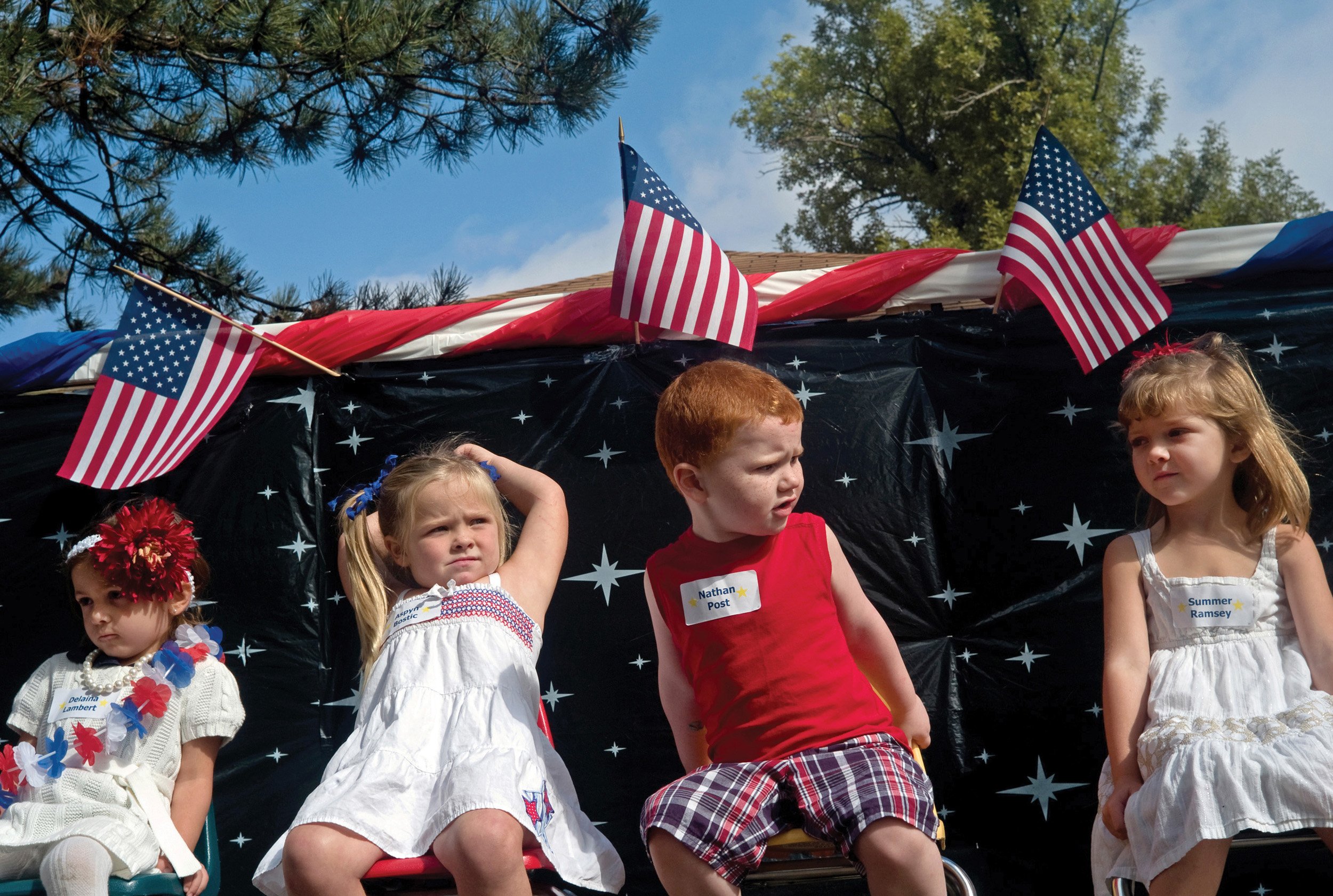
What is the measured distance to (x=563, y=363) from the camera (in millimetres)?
3854

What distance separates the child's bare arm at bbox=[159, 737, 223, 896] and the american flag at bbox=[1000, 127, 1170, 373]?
271 cm

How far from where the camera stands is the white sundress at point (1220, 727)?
89.3 inches

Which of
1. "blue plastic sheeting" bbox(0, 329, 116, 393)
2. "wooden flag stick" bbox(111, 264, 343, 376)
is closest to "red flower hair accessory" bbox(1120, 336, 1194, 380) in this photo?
"wooden flag stick" bbox(111, 264, 343, 376)

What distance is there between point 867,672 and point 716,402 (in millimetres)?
765

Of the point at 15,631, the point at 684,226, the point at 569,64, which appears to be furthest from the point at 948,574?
the point at 569,64

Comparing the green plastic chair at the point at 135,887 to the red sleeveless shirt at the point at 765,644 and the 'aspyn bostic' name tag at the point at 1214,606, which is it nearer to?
the red sleeveless shirt at the point at 765,644

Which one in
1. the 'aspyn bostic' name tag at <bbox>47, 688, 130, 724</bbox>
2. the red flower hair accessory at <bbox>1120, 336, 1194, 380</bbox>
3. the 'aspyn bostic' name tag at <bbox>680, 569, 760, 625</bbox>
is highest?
the red flower hair accessory at <bbox>1120, 336, 1194, 380</bbox>

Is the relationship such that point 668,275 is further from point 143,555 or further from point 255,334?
point 143,555

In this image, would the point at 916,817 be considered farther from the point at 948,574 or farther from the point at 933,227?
the point at 933,227

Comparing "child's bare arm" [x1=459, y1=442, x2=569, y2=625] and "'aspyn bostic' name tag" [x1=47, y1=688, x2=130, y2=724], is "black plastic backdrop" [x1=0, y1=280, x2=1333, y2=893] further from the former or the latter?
"'aspyn bostic' name tag" [x1=47, y1=688, x2=130, y2=724]

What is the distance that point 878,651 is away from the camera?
274cm

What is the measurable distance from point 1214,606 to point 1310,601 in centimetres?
21

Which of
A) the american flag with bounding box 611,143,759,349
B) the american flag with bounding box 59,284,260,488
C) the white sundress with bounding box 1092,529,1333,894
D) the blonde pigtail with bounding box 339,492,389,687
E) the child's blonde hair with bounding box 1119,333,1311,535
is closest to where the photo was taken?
the white sundress with bounding box 1092,529,1333,894

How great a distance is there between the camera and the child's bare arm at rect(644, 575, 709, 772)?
2738mm
